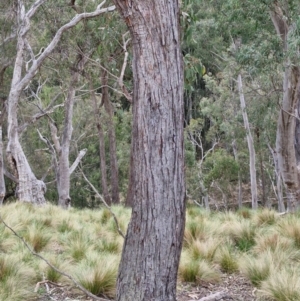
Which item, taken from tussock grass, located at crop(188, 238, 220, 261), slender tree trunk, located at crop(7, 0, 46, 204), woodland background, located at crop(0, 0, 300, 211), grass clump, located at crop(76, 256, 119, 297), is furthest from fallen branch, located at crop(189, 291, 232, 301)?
slender tree trunk, located at crop(7, 0, 46, 204)

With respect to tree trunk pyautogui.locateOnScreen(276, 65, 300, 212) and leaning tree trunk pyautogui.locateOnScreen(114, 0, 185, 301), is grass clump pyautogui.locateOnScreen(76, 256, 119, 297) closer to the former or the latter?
leaning tree trunk pyautogui.locateOnScreen(114, 0, 185, 301)

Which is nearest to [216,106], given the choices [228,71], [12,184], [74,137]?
[228,71]

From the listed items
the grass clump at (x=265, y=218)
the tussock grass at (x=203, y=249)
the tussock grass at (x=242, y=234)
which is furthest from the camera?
the grass clump at (x=265, y=218)

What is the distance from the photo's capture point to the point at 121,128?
24000 mm

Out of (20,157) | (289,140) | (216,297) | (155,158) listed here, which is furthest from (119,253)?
(289,140)

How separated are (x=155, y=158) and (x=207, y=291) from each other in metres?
2.09

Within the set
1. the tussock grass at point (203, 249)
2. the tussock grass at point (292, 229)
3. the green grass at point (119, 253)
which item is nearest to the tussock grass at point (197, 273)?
the green grass at point (119, 253)

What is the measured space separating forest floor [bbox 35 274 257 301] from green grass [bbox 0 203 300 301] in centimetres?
9

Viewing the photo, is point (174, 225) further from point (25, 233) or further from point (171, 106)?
point (25, 233)

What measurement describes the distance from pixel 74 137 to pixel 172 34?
2028cm

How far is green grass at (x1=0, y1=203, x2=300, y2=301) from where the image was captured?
168 inches

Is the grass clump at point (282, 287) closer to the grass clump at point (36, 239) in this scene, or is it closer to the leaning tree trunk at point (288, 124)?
the grass clump at point (36, 239)

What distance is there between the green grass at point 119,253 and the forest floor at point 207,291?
0.09 metres

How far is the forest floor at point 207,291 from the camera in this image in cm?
414
